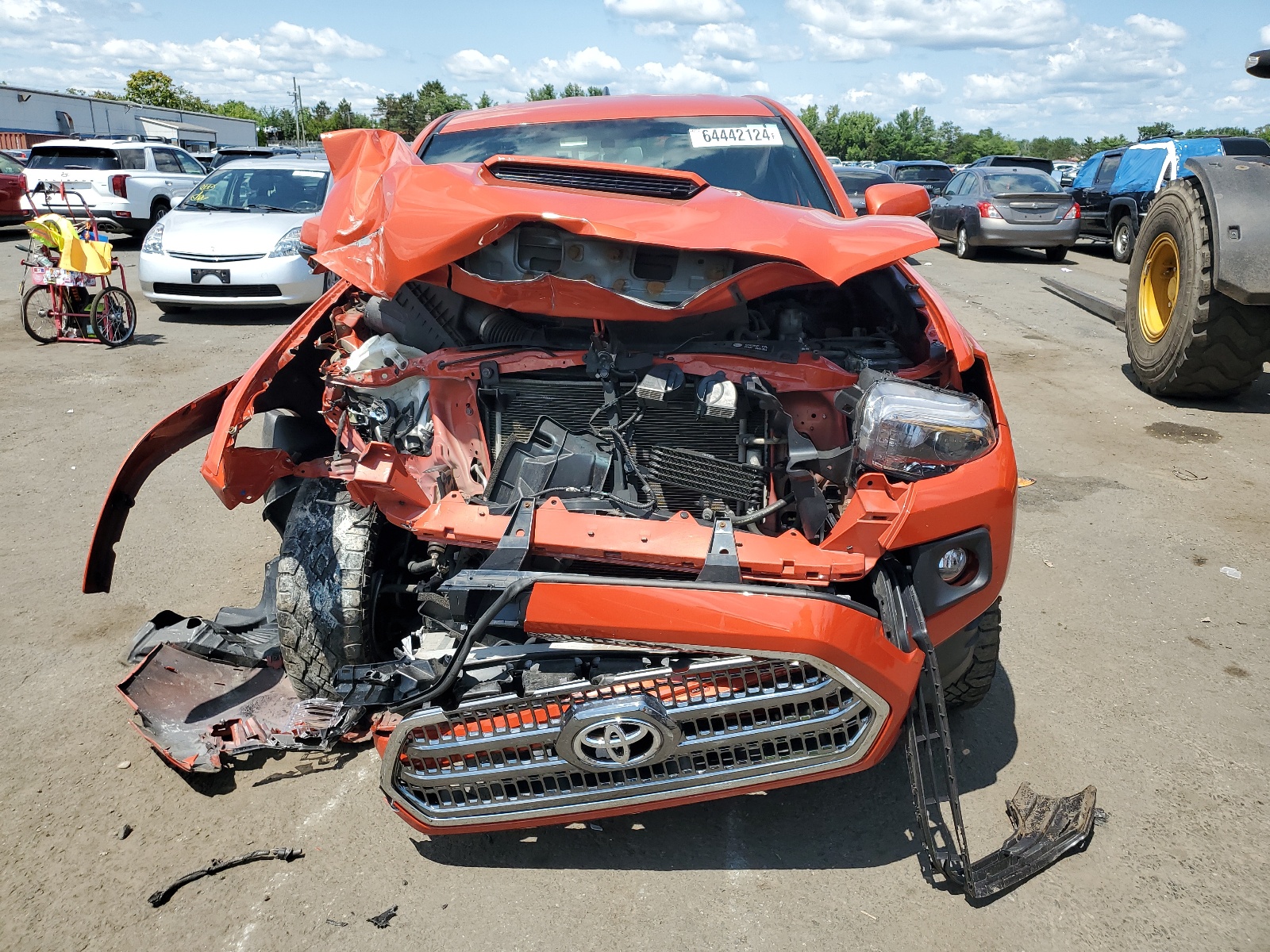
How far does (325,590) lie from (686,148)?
2327 millimetres

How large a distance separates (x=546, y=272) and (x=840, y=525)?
3.76ft

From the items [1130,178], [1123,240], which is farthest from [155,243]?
[1123,240]

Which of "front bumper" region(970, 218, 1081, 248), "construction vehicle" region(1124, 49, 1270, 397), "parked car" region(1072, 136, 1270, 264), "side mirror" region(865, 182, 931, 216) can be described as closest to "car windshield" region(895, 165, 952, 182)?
"parked car" region(1072, 136, 1270, 264)

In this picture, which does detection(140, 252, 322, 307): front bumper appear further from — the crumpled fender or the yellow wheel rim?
the yellow wheel rim

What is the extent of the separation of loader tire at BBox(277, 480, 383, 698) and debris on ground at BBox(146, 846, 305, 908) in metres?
0.54

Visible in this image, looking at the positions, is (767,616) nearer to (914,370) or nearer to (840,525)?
(840,525)

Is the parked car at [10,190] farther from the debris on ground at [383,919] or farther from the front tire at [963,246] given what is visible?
the debris on ground at [383,919]

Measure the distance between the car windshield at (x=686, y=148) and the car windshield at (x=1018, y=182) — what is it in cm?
1112

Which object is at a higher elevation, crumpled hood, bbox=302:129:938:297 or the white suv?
the white suv

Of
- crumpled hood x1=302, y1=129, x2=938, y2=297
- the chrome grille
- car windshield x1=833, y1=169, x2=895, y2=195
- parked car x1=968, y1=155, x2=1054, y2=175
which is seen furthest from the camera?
parked car x1=968, y1=155, x2=1054, y2=175

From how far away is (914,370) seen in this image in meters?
2.76

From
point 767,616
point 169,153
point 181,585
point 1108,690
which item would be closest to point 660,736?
point 767,616

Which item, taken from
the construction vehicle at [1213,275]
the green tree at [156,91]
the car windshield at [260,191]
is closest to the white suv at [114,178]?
the car windshield at [260,191]

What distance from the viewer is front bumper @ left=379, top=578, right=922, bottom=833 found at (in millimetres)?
1969
